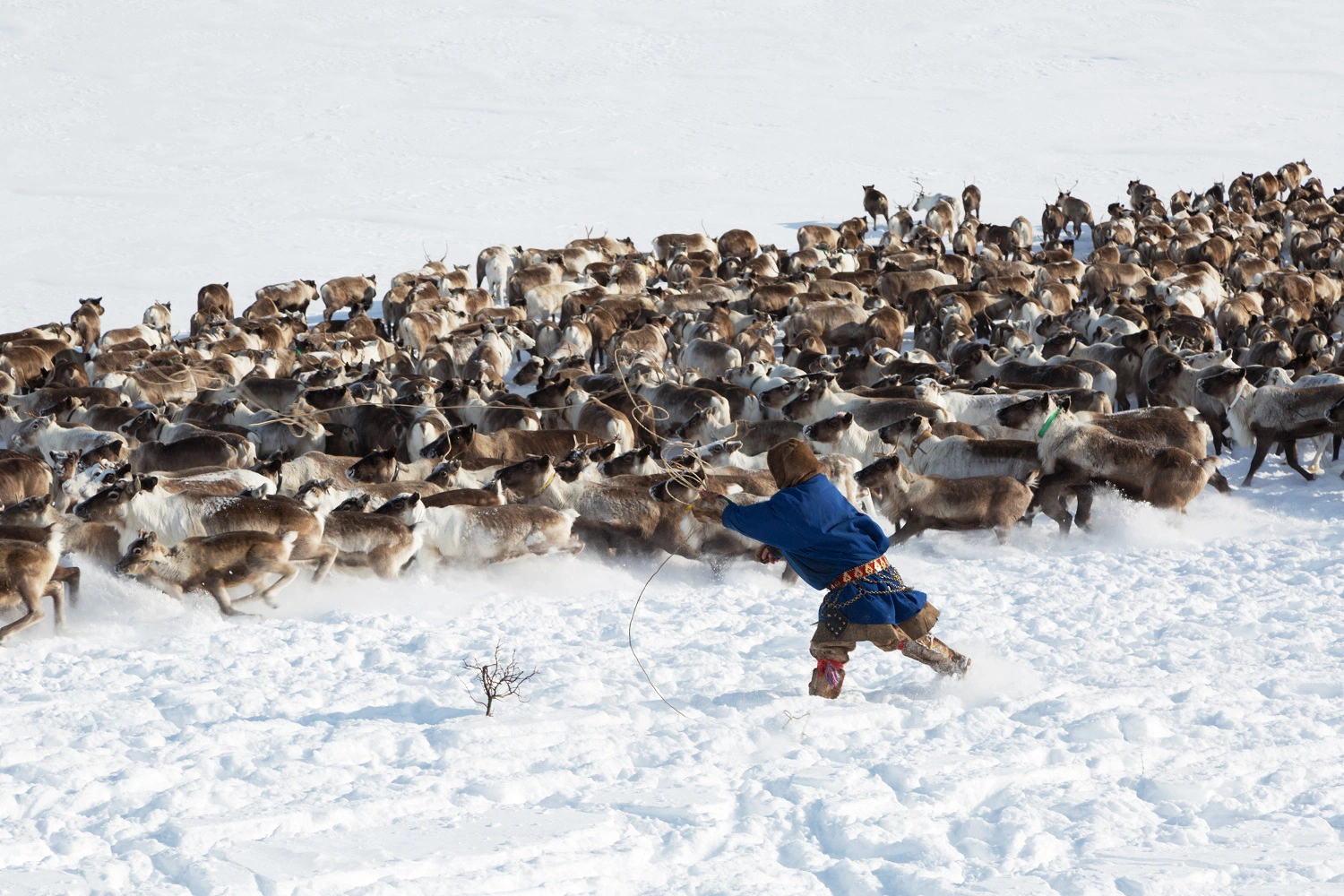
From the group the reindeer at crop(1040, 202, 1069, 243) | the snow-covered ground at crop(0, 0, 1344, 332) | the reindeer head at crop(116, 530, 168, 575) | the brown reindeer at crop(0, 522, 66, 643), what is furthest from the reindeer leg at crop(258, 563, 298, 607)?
the reindeer at crop(1040, 202, 1069, 243)

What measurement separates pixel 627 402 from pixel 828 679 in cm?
647

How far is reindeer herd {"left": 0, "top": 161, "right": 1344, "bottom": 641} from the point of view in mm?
8047

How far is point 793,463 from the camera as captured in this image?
563cm

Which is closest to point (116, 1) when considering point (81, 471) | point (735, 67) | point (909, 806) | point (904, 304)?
point (735, 67)

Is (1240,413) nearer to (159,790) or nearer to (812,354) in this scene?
(812,354)

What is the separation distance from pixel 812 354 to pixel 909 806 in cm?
949

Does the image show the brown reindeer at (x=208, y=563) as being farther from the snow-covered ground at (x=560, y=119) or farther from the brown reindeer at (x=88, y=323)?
the snow-covered ground at (x=560, y=119)

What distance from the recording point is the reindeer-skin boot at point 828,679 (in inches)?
231

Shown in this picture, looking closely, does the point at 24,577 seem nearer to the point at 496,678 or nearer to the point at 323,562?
the point at 323,562

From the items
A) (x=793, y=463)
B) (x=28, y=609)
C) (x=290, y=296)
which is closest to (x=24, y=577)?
(x=28, y=609)

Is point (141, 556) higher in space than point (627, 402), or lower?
lower

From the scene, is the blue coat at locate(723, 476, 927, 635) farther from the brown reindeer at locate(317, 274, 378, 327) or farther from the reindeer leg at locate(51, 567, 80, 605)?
the brown reindeer at locate(317, 274, 378, 327)

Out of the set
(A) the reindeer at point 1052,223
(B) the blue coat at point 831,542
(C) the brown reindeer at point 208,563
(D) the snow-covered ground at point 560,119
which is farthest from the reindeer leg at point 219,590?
(A) the reindeer at point 1052,223

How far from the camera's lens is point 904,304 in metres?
17.5
